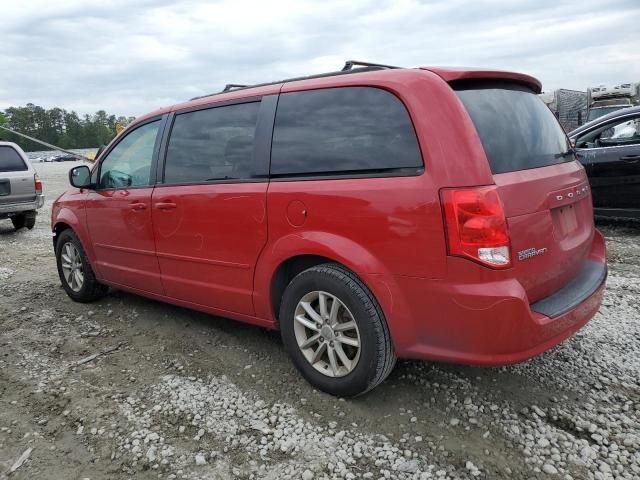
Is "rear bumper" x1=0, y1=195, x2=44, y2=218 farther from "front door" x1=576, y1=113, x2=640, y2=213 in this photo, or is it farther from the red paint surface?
"front door" x1=576, y1=113, x2=640, y2=213

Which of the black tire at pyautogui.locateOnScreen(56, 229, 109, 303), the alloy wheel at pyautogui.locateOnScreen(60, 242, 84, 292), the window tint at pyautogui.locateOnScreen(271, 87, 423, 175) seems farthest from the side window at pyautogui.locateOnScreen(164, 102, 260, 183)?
the alloy wheel at pyautogui.locateOnScreen(60, 242, 84, 292)

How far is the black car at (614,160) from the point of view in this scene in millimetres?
6578

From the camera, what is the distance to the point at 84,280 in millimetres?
4781

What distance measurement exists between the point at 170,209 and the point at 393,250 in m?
1.81

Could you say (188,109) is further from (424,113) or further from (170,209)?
(424,113)

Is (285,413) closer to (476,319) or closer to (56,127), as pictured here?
(476,319)

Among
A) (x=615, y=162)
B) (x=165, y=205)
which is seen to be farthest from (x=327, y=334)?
(x=615, y=162)

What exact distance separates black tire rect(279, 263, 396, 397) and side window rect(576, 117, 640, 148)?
570cm

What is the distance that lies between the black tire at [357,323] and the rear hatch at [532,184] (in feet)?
2.37

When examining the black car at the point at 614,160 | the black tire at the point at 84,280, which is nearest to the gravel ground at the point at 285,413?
the black tire at the point at 84,280

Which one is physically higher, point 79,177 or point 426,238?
point 79,177

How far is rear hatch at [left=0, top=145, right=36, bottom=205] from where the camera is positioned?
9.30m

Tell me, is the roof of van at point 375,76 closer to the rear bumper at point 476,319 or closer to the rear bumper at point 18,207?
the rear bumper at point 476,319

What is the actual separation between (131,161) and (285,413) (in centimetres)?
249
